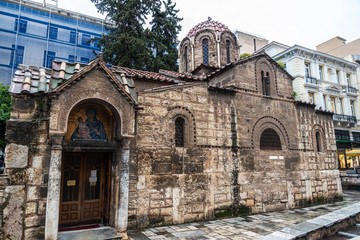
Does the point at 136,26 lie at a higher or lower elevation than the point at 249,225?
higher

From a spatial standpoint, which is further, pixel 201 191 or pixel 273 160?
pixel 273 160

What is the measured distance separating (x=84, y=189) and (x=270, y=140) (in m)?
7.80

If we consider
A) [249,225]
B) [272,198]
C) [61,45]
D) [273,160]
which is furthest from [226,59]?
[61,45]

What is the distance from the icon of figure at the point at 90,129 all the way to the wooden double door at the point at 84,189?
0.85 meters

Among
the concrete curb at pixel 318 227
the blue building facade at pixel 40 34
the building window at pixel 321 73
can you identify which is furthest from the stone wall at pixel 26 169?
the building window at pixel 321 73

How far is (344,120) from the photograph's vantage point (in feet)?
79.8

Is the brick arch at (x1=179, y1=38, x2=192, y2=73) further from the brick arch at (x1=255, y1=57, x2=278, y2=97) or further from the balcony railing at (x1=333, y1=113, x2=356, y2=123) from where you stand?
the balcony railing at (x1=333, y1=113, x2=356, y2=123)

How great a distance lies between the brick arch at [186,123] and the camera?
812 cm

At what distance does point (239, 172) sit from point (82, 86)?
21.1 ft

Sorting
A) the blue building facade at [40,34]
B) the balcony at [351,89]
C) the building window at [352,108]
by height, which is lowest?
the building window at [352,108]

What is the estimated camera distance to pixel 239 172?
9.30m

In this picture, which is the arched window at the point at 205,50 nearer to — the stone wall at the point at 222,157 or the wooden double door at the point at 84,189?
the stone wall at the point at 222,157

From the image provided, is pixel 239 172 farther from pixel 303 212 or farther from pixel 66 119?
pixel 66 119

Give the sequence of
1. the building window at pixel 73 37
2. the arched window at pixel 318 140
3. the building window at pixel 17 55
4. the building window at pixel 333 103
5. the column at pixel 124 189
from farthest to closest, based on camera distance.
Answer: the building window at pixel 73 37, the building window at pixel 333 103, the building window at pixel 17 55, the arched window at pixel 318 140, the column at pixel 124 189
